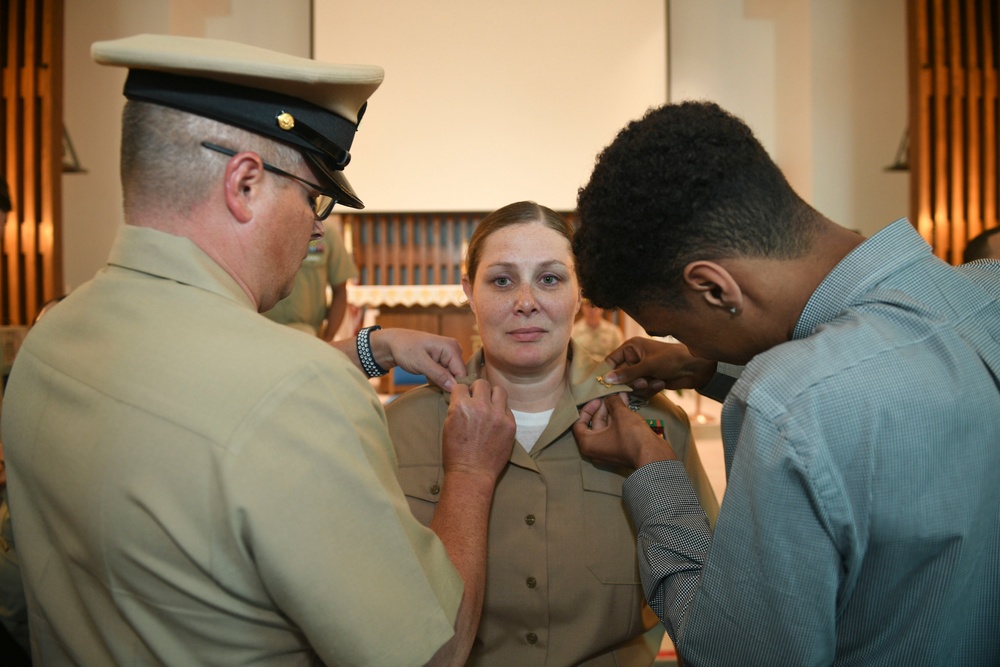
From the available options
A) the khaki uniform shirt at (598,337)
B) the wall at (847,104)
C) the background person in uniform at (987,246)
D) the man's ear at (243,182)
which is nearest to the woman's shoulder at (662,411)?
the man's ear at (243,182)

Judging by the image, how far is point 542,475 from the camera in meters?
1.81

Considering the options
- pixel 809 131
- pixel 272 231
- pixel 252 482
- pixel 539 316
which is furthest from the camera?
pixel 809 131

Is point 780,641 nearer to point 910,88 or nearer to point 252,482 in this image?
point 252,482

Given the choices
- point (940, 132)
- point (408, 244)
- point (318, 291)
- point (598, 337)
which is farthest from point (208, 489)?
point (408, 244)

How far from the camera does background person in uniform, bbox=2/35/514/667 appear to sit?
2.86 ft

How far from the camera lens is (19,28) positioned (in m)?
5.82

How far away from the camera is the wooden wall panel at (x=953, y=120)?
602 centimetres


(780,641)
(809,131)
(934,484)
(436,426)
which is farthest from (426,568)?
(809,131)

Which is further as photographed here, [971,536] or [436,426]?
[436,426]

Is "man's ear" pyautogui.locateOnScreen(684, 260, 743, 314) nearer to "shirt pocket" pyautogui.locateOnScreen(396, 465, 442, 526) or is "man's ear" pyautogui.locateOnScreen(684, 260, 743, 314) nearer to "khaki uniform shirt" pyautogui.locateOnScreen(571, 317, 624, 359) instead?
"shirt pocket" pyautogui.locateOnScreen(396, 465, 442, 526)

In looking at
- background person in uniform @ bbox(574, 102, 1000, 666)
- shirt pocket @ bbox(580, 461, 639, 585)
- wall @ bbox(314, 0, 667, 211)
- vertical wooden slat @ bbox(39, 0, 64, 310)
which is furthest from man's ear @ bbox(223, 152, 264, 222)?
wall @ bbox(314, 0, 667, 211)

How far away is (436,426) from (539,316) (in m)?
0.41

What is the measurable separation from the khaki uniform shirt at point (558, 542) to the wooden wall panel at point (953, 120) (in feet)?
17.9

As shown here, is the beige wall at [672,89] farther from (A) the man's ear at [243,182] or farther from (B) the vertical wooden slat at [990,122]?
(A) the man's ear at [243,182]
